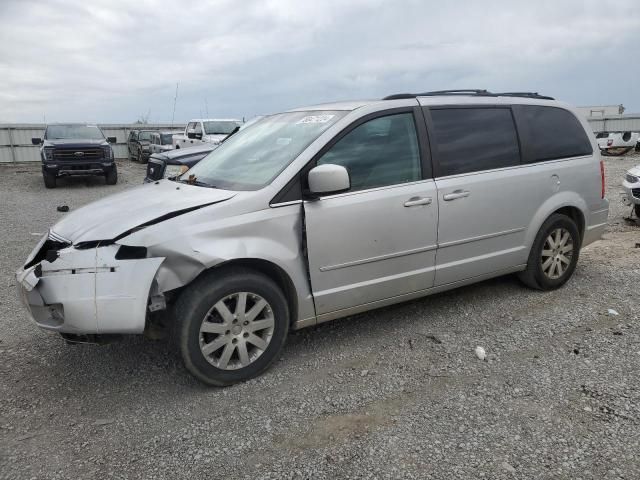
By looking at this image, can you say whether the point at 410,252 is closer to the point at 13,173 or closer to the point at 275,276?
the point at 275,276

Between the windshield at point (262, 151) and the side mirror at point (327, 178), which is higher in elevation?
the windshield at point (262, 151)

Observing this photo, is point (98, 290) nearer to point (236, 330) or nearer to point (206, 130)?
point (236, 330)

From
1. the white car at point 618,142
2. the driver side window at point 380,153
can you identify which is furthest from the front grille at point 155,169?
the white car at point 618,142

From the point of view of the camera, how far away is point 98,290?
3.02 metres

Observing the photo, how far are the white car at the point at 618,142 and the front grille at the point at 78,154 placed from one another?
61.5 feet

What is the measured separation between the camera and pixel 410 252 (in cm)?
392

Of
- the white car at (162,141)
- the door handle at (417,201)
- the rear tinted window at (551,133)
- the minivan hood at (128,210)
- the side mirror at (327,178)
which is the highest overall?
the white car at (162,141)

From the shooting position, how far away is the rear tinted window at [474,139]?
4.14 metres

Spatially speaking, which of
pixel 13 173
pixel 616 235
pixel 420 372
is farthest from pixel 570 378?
pixel 13 173

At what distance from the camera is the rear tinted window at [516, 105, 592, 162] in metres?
4.67

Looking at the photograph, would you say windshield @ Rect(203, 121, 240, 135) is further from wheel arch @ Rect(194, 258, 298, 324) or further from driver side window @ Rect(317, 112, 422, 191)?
wheel arch @ Rect(194, 258, 298, 324)

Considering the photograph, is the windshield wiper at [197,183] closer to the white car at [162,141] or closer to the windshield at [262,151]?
the windshield at [262,151]

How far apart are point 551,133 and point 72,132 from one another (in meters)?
14.7

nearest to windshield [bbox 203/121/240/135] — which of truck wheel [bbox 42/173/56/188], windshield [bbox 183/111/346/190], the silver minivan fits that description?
truck wheel [bbox 42/173/56/188]
